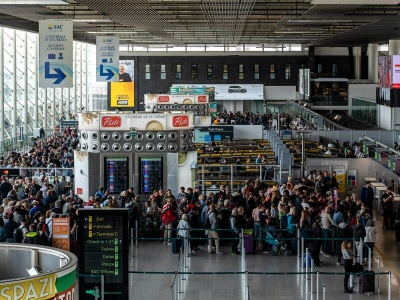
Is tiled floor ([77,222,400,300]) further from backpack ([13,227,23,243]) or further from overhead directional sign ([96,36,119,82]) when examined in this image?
overhead directional sign ([96,36,119,82])

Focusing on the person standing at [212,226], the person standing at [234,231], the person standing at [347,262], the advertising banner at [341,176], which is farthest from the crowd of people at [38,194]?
the advertising banner at [341,176]

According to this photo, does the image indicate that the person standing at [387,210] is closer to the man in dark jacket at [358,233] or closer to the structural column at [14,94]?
the man in dark jacket at [358,233]

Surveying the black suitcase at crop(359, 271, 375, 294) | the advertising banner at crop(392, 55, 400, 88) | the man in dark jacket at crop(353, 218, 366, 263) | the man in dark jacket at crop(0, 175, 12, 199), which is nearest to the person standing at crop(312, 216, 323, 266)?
the man in dark jacket at crop(353, 218, 366, 263)

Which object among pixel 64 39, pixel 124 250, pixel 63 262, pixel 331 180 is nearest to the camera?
pixel 63 262

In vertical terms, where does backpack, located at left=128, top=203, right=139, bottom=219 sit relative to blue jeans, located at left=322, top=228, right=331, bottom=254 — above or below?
above

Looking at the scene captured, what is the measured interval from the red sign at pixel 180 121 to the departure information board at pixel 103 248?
43.4ft

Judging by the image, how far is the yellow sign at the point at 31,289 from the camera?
7.33m

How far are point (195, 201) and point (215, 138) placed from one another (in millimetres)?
16012

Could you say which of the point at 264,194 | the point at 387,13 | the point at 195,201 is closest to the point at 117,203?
the point at 195,201

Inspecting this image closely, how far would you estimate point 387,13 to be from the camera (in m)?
38.9

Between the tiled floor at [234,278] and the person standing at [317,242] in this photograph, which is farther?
the person standing at [317,242]

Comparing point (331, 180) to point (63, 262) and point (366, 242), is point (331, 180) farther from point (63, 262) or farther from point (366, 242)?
point (63, 262)

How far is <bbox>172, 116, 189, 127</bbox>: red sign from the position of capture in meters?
27.4

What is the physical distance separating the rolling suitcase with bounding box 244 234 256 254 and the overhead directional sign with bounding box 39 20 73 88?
24.2ft
